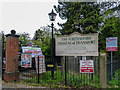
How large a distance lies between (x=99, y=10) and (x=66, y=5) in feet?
16.1

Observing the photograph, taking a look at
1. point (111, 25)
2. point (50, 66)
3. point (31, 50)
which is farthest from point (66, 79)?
point (31, 50)

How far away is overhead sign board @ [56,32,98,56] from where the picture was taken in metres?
5.25

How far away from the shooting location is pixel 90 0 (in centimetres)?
1514

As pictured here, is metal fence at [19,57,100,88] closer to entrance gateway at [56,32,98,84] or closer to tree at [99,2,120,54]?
entrance gateway at [56,32,98,84]

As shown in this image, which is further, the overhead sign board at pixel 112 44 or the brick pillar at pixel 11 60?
the brick pillar at pixel 11 60

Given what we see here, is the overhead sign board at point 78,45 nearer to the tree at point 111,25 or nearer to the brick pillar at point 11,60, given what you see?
the brick pillar at point 11,60

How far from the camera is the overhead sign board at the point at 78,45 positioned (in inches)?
207

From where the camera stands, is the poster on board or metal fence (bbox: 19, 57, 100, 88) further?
the poster on board

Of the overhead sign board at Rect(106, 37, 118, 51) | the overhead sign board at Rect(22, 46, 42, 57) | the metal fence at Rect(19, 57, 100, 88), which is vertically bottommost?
the metal fence at Rect(19, 57, 100, 88)

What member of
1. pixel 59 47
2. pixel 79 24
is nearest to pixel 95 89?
pixel 59 47

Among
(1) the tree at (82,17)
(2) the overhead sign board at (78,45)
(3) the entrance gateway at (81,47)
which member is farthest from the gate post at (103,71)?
(1) the tree at (82,17)

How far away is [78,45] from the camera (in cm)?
547

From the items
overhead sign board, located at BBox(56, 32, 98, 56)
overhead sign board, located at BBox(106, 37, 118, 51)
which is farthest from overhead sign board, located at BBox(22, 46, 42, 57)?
overhead sign board, located at BBox(106, 37, 118, 51)

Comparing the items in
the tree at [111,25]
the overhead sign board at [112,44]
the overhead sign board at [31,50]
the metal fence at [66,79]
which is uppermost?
the tree at [111,25]
